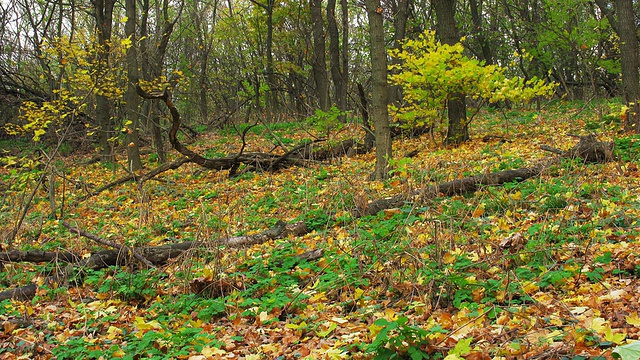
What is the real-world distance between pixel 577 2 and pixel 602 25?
5.05 ft

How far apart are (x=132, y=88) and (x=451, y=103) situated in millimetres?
8236

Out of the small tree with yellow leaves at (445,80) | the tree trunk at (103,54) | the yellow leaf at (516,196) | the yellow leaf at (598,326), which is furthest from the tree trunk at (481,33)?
the yellow leaf at (598,326)

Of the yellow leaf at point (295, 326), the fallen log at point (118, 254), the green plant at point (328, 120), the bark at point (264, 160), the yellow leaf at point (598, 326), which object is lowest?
the yellow leaf at point (295, 326)

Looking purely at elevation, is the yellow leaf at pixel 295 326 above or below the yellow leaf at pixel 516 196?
below

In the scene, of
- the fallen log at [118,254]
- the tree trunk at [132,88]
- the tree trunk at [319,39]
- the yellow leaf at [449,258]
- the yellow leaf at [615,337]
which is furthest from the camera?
the tree trunk at [319,39]

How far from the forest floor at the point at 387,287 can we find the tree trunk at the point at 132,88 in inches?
248

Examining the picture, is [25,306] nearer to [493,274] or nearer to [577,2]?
[493,274]

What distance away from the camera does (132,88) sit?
1355cm

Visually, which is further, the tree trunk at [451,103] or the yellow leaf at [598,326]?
the tree trunk at [451,103]

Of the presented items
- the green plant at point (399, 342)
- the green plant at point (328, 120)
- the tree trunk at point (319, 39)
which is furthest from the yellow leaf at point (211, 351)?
the tree trunk at point (319, 39)

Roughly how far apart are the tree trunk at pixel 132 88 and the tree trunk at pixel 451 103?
752cm

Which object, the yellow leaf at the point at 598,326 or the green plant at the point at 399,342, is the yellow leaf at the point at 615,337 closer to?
the yellow leaf at the point at 598,326

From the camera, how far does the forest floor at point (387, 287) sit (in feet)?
10.3

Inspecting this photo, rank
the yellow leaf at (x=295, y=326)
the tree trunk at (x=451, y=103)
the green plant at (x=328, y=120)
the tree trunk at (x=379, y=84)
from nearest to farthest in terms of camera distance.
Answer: the yellow leaf at (x=295, y=326) < the tree trunk at (x=379, y=84) < the tree trunk at (x=451, y=103) < the green plant at (x=328, y=120)
